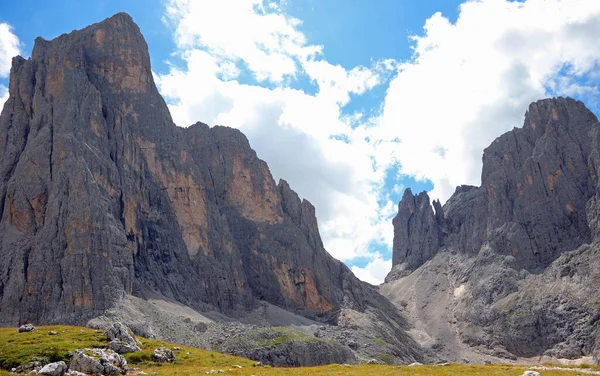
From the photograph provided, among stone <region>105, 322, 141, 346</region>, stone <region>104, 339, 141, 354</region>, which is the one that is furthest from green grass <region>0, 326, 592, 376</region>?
stone <region>104, 339, 141, 354</region>

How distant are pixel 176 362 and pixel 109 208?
7623 cm

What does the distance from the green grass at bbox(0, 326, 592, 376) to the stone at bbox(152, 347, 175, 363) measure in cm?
77

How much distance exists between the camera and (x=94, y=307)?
119812 millimetres

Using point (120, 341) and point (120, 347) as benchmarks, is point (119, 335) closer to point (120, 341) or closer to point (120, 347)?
point (120, 341)

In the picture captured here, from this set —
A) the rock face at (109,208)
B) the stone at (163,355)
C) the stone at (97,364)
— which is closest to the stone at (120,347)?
the stone at (163,355)

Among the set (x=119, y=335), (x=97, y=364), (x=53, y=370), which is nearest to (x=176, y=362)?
(x=119, y=335)

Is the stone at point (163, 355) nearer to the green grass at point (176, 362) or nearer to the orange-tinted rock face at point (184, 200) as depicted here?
the green grass at point (176, 362)

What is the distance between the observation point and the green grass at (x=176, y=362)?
176 feet

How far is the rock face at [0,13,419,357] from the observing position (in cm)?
12612

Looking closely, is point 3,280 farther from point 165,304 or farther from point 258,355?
point 258,355

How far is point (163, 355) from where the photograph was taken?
2901 inches

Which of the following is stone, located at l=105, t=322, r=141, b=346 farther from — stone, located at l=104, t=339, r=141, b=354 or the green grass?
stone, located at l=104, t=339, r=141, b=354

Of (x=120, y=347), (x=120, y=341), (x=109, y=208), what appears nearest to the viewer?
(x=120, y=347)

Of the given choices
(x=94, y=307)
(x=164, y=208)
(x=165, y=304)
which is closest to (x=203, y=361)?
(x=94, y=307)
